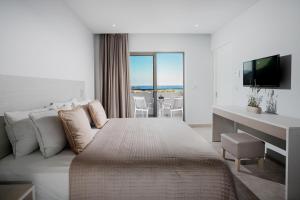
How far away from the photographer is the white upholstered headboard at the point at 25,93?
1.80m

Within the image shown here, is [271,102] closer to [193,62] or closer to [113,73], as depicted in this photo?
[193,62]

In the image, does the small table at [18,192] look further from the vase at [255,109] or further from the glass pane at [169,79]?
the glass pane at [169,79]

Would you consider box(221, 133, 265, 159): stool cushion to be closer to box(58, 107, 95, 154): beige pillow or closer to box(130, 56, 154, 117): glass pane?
box(58, 107, 95, 154): beige pillow

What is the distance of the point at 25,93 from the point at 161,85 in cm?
550

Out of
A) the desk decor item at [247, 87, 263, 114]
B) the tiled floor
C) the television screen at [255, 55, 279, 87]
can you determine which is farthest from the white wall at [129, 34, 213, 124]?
the tiled floor

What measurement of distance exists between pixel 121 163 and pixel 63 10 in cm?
→ 282

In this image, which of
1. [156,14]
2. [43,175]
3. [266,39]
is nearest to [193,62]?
[156,14]

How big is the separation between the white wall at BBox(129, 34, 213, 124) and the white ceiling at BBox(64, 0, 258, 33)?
41 cm

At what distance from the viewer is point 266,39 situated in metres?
3.20

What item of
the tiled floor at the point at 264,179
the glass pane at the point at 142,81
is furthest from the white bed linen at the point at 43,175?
the glass pane at the point at 142,81

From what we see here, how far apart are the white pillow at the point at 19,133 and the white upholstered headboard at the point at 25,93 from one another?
70 millimetres

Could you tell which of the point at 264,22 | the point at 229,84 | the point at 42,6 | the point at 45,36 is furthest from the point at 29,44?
the point at 229,84

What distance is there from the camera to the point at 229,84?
468cm

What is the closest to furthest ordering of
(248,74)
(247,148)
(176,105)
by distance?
1. (247,148)
2. (248,74)
3. (176,105)
